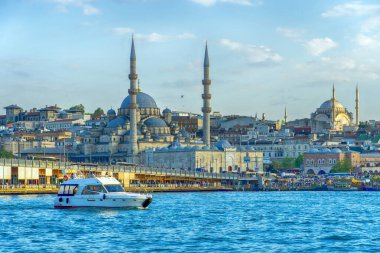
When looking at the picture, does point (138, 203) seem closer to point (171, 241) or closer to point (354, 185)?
point (171, 241)

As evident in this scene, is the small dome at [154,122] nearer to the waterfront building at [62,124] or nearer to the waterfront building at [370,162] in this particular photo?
the waterfront building at [370,162]

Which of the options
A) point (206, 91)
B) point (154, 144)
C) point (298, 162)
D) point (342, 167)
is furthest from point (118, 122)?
point (342, 167)

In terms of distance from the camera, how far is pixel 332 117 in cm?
17600

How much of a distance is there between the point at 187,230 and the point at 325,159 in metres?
93.8

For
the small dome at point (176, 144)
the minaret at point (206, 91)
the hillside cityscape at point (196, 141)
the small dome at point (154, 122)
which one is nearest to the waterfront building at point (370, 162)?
the hillside cityscape at point (196, 141)

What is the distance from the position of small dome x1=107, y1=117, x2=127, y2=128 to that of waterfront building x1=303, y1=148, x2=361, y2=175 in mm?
23320

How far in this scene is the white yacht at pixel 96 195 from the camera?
5006 centimetres

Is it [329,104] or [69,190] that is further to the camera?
[329,104]

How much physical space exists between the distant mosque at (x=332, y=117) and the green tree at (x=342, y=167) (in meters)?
39.7

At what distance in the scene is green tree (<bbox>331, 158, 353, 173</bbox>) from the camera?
12750 centimetres

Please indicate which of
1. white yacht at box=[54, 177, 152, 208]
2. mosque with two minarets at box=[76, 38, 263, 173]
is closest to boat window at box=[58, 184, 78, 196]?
white yacht at box=[54, 177, 152, 208]

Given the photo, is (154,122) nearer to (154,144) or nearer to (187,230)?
(154,144)

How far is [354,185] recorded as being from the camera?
340 feet

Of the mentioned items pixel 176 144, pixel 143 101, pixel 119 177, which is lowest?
pixel 119 177
